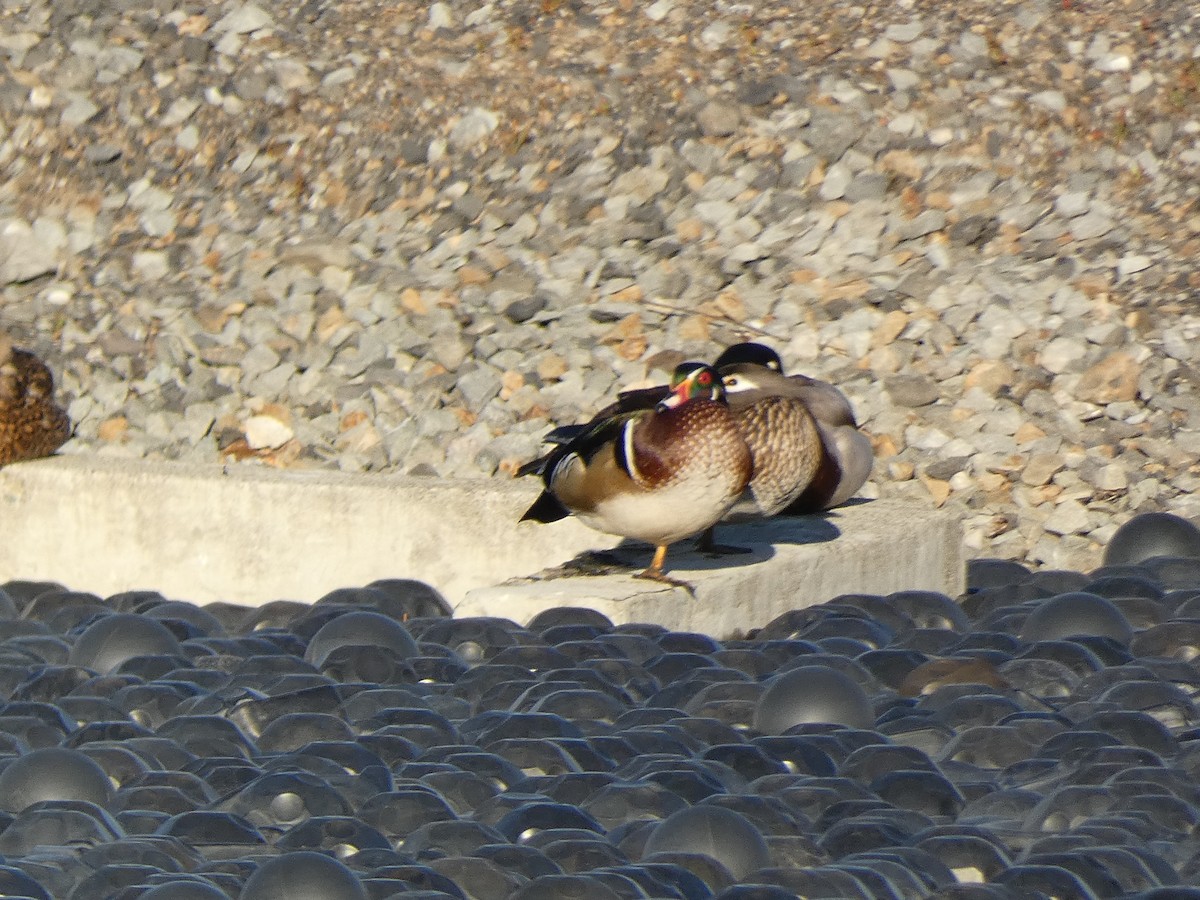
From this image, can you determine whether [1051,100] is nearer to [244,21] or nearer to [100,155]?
[244,21]

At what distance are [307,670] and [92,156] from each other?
16.7 feet

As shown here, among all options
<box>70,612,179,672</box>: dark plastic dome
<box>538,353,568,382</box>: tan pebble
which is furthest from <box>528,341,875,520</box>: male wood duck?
<box>70,612,179,672</box>: dark plastic dome

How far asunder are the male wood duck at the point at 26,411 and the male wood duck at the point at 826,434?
2.69 metres

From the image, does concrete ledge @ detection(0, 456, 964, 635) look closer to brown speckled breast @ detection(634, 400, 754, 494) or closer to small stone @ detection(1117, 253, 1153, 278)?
brown speckled breast @ detection(634, 400, 754, 494)

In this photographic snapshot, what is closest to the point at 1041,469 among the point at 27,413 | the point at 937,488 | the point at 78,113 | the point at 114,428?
the point at 937,488

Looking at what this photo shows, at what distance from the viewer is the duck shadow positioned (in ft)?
18.4

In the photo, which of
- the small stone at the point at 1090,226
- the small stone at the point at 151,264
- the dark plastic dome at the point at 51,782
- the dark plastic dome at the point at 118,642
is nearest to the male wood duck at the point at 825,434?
the dark plastic dome at the point at 118,642

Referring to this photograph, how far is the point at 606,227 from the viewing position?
8094 mm

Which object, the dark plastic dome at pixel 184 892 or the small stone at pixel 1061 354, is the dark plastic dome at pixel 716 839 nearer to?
the dark plastic dome at pixel 184 892

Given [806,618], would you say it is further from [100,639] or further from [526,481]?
[100,639]

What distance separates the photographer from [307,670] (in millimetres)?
4691

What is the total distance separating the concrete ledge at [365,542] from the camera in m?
5.64

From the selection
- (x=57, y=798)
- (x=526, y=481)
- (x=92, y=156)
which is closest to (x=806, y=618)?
(x=526, y=481)

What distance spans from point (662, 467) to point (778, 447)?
652mm
